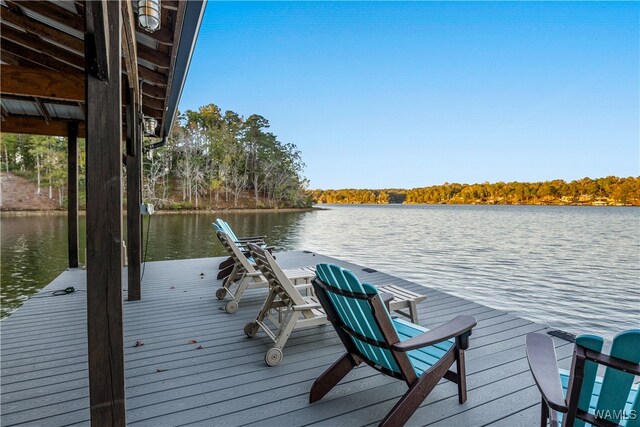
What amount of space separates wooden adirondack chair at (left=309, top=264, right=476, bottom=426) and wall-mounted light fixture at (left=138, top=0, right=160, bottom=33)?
5.98ft

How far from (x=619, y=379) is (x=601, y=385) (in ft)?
0.34

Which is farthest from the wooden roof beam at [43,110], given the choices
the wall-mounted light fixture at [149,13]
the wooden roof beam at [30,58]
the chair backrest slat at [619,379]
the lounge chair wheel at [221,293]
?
the chair backrest slat at [619,379]

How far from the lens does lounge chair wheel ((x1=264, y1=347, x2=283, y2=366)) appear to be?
2572 mm

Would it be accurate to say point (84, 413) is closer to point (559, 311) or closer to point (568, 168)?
point (559, 311)

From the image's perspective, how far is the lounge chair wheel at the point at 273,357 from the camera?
257 cm

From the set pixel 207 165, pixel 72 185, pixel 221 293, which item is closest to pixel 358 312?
pixel 221 293

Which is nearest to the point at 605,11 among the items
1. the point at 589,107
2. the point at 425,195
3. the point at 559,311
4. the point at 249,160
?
the point at 589,107

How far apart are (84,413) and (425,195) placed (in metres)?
76.9

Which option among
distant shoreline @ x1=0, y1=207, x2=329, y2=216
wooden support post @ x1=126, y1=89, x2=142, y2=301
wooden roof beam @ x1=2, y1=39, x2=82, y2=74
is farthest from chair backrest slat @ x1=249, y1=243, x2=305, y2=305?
distant shoreline @ x1=0, y1=207, x2=329, y2=216

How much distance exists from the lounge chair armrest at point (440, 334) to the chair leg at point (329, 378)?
563 mm

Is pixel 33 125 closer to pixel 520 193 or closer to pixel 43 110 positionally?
pixel 43 110

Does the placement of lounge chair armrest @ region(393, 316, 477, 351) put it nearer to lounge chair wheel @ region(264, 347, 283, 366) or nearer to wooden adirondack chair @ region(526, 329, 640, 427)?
wooden adirondack chair @ region(526, 329, 640, 427)

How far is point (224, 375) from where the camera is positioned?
2.44 meters

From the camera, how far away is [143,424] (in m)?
1.89
